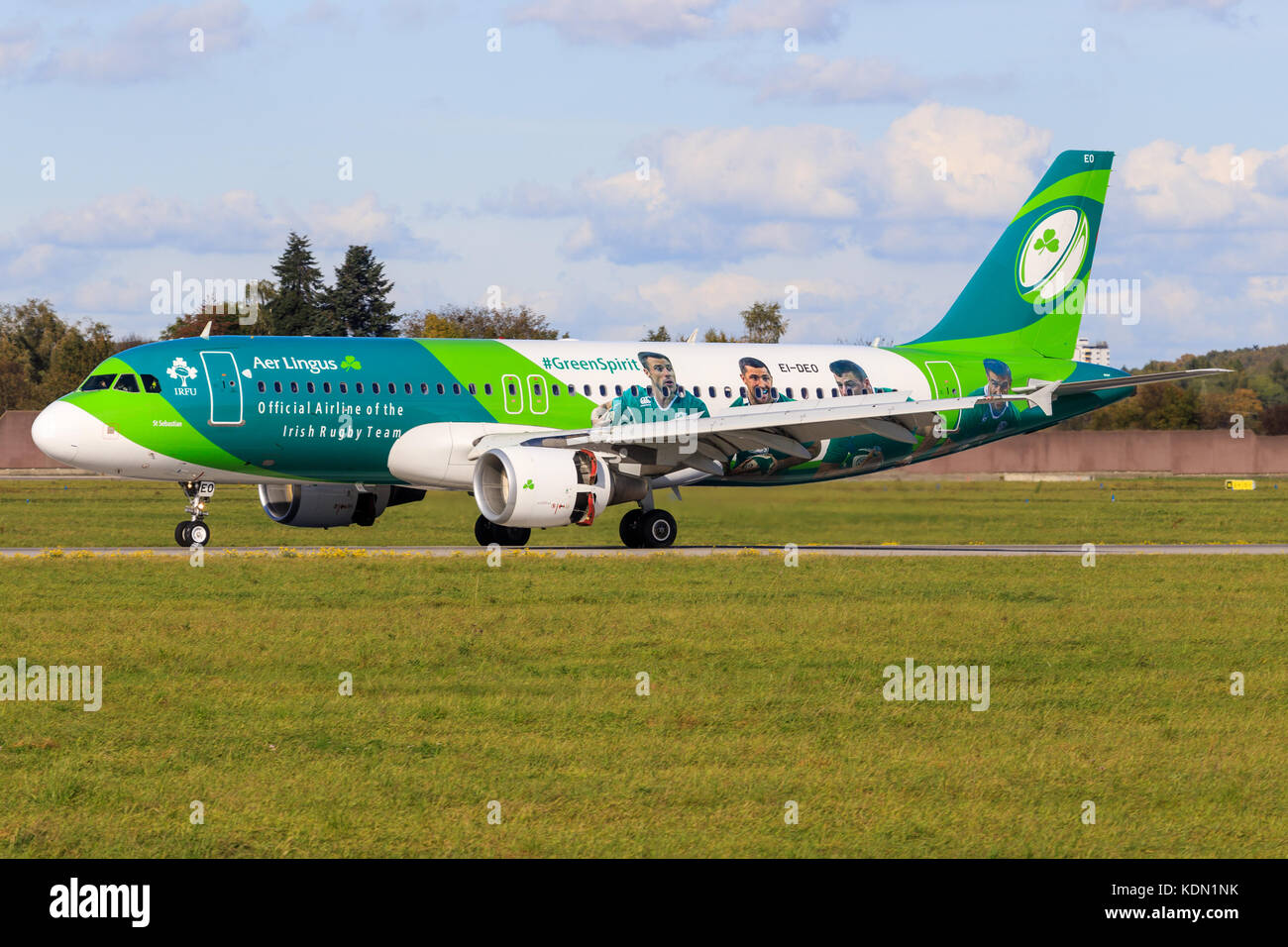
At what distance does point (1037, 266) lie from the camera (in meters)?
38.2

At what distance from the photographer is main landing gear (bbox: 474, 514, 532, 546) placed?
33281 millimetres

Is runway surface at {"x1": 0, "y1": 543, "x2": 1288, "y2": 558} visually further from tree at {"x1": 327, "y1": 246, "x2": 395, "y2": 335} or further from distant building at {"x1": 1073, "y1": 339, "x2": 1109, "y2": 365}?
tree at {"x1": 327, "y1": 246, "x2": 395, "y2": 335}

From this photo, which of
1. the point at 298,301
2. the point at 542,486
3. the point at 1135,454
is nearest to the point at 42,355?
the point at 298,301

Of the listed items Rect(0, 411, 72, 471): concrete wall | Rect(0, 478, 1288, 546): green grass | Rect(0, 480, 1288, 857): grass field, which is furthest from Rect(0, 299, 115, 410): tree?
Rect(0, 480, 1288, 857): grass field

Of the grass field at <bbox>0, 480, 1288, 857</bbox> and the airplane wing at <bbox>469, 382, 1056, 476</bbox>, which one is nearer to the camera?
the grass field at <bbox>0, 480, 1288, 857</bbox>

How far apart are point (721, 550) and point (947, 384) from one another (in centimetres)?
808

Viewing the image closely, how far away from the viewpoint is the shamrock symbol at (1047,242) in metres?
37.9

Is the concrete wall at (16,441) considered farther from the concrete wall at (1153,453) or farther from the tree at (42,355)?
the concrete wall at (1153,453)

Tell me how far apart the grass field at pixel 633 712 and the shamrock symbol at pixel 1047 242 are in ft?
40.8

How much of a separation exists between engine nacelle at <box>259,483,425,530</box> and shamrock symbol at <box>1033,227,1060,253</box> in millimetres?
15780

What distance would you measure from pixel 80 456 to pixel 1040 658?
61.4 feet

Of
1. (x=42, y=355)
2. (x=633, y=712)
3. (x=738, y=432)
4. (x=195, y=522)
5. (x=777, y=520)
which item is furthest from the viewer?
(x=42, y=355)

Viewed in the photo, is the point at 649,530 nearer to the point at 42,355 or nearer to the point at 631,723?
the point at 631,723
